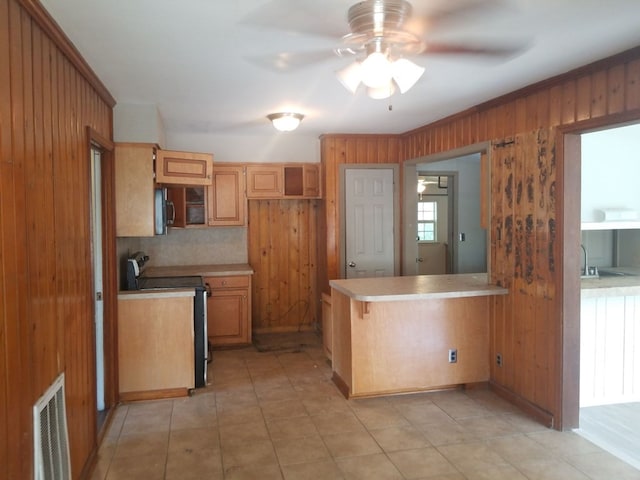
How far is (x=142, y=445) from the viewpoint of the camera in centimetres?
311

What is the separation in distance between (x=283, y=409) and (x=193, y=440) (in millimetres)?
737

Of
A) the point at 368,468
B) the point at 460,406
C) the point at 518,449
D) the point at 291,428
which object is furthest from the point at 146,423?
the point at 518,449

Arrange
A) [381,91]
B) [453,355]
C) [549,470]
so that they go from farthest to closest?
[453,355] → [549,470] → [381,91]

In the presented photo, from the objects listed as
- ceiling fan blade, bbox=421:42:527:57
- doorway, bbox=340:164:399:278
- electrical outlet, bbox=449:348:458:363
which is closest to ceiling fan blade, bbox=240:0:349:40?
ceiling fan blade, bbox=421:42:527:57

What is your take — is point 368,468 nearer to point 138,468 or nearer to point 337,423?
point 337,423

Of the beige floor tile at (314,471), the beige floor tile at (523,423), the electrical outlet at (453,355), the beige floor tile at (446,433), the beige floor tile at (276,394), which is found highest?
the electrical outlet at (453,355)

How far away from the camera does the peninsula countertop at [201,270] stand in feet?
16.8

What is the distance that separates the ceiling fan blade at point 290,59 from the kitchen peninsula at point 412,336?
5.48 feet

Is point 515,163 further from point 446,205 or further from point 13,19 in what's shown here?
point 446,205

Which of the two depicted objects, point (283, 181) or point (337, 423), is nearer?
point (337, 423)

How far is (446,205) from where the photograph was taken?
7.57 m

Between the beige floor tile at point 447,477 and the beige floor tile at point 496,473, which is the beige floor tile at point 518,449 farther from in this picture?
the beige floor tile at point 447,477

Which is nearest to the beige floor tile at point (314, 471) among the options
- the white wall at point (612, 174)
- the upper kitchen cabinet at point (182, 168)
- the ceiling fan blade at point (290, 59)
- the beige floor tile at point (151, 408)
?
the beige floor tile at point (151, 408)

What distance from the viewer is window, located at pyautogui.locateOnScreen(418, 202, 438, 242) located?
7477 millimetres
